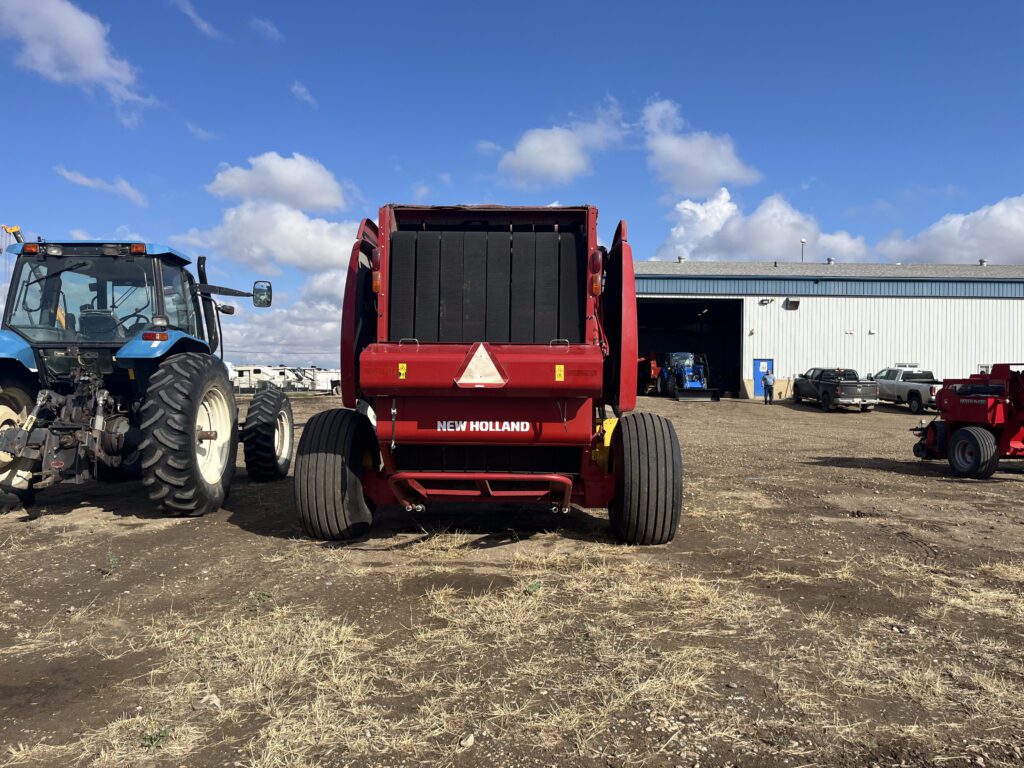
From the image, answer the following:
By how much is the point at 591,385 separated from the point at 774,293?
2894cm

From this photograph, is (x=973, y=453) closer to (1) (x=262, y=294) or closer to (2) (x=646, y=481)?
(2) (x=646, y=481)

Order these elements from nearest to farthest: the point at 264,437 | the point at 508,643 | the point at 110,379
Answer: the point at 508,643
the point at 110,379
the point at 264,437

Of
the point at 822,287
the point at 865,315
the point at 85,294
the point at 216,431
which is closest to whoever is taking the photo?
the point at 216,431

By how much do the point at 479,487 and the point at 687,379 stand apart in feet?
88.4

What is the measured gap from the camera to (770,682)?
115 inches

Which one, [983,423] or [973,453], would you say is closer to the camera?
[973,453]

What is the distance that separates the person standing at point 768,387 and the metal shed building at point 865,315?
96 cm

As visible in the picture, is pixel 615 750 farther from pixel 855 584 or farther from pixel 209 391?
→ pixel 209 391

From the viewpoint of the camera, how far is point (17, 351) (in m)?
6.10

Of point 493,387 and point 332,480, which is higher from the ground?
point 493,387

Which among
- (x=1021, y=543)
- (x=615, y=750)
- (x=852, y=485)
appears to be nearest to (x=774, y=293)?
(x=852, y=485)

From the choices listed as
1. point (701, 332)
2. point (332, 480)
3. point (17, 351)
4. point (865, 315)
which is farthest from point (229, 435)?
point (701, 332)

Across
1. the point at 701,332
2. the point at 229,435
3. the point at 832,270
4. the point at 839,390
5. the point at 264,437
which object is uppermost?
the point at 832,270

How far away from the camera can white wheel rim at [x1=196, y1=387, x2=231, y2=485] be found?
6453 millimetres
